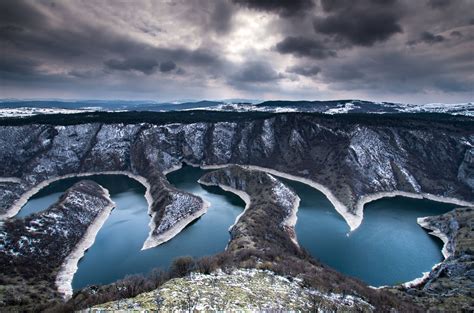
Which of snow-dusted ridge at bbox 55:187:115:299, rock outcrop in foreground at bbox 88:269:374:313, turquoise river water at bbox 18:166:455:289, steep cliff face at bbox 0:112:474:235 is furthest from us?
steep cliff face at bbox 0:112:474:235

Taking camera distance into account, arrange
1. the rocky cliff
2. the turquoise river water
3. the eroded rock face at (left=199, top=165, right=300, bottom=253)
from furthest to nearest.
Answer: the turquoise river water → the eroded rock face at (left=199, top=165, right=300, bottom=253) → the rocky cliff

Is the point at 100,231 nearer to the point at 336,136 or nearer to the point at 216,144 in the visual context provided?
the point at 216,144

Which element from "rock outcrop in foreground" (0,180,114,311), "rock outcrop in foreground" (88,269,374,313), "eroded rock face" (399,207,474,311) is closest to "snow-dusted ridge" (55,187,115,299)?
"rock outcrop in foreground" (0,180,114,311)

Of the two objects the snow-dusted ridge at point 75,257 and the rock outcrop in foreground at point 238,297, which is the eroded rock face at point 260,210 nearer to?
the rock outcrop in foreground at point 238,297

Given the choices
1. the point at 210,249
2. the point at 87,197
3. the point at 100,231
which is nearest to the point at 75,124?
the point at 87,197

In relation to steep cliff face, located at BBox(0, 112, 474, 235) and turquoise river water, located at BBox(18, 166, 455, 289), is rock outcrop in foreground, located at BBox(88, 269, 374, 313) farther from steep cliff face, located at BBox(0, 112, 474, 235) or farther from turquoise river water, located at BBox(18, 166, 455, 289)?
steep cliff face, located at BBox(0, 112, 474, 235)

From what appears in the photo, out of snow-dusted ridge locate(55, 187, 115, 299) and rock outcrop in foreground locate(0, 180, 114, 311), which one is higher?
rock outcrop in foreground locate(0, 180, 114, 311)

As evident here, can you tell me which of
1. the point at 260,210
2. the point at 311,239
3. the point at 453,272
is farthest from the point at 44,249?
the point at 453,272
